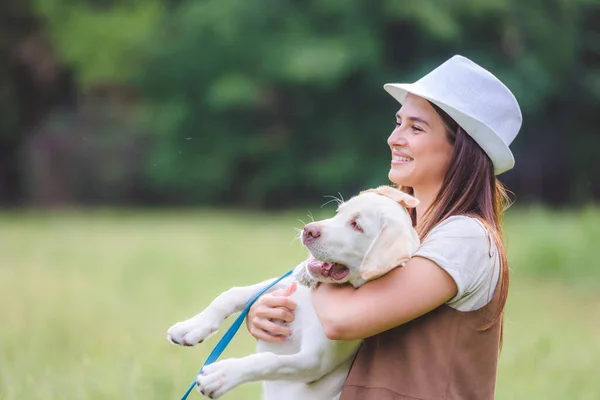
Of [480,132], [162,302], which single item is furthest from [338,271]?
[162,302]

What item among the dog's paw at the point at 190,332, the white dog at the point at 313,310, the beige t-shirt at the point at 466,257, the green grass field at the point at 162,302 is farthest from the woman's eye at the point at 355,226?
the green grass field at the point at 162,302

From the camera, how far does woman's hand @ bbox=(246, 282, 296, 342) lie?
9.87ft

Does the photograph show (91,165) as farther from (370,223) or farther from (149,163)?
(370,223)

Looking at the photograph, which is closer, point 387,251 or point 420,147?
point 387,251

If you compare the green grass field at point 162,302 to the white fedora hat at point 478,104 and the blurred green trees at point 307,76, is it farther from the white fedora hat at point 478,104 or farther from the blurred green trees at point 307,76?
the blurred green trees at point 307,76

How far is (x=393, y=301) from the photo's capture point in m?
2.73

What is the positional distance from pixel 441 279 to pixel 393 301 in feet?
0.52

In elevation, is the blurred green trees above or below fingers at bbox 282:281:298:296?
below

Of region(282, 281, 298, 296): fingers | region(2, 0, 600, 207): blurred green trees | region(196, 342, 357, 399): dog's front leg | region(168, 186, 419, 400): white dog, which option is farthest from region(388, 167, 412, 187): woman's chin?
region(2, 0, 600, 207): blurred green trees

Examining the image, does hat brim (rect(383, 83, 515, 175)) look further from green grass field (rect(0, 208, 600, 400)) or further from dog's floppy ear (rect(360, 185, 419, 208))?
green grass field (rect(0, 208, 600, 400))

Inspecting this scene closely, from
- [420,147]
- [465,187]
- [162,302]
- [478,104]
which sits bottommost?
[162,302]

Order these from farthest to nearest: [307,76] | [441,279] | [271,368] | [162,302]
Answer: [307,76], [162,302], [271,368], [441,279]

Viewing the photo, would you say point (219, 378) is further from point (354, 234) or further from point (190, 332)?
point (354, 234)

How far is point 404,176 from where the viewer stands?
10.4 feet
